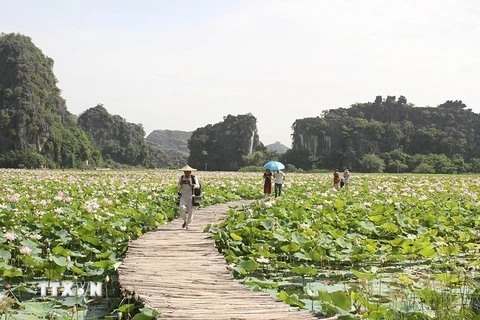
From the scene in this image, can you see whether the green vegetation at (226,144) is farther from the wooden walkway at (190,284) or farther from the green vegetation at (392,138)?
the wooden walkway at (190,284)

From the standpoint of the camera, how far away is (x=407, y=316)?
2949 mm

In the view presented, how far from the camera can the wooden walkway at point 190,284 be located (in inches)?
117

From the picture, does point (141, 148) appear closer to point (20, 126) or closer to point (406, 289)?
point (20, 126)

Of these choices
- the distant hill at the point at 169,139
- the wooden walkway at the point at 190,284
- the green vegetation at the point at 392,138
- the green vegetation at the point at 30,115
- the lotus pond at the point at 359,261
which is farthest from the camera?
the distant hill at the point at 169,139

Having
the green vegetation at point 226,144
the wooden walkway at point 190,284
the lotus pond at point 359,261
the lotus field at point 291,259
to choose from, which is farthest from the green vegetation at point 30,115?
the wooden walkway at point 190,284

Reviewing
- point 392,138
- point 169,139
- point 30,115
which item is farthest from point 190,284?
point 169,139

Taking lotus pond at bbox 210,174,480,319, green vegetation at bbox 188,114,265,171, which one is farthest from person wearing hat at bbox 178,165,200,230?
green vegetation at bbox 188,114,265,171

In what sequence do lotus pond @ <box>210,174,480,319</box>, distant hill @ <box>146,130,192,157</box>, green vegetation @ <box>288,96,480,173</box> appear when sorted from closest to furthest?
lotus pond @ <box>210,174,480,319</box> → green vegetation @ <box>288,96,480,173</box> → distant hill @ <box>146,130,192,157</box>

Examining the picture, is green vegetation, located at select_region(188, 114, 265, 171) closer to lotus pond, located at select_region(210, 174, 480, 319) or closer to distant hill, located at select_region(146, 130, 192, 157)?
lotus pond, located at select_region(210, 174, 480, 319)

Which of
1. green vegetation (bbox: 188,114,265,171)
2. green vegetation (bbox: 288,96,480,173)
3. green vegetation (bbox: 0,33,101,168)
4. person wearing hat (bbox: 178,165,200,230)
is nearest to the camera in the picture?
person wearing hat (bbox: 178,165,200,230)

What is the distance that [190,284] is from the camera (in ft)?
12.3

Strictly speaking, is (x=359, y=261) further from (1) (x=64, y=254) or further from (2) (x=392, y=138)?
(2) (x=392, y=138)

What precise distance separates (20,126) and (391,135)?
43.3 m

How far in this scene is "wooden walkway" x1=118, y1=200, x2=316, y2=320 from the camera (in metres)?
2.98
